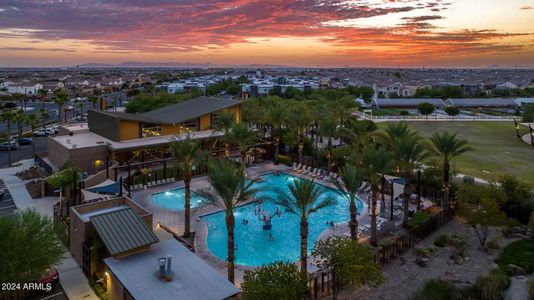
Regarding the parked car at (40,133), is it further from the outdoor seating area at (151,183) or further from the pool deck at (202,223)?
the pool deck at (202,223)

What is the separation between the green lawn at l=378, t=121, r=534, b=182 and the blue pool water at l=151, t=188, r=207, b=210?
86.3 feet

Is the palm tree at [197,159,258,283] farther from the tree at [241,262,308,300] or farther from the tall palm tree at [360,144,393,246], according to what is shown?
the tall palm tree at [360,144,393,246]

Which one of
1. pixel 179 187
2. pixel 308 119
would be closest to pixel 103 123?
Answer: pixel 179 187

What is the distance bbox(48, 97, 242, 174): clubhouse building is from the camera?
3788 centimetres

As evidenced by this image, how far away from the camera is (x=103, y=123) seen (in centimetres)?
4284

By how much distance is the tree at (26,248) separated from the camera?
14.7 m

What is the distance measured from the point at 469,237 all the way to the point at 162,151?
30.0 metres

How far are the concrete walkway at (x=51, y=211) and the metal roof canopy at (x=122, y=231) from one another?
2.12 meters

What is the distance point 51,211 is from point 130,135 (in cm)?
1462

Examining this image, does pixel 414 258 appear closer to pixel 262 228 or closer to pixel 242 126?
pixel 262 228

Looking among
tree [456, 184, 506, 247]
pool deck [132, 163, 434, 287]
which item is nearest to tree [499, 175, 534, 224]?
tree [456, 184, 506, 247]

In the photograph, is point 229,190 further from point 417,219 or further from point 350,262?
point 417,219

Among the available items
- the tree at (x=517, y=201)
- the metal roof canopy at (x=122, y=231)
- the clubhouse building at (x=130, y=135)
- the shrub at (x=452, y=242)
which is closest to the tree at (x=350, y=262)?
Answer: the metal roof canopy at (x=122, y=231)

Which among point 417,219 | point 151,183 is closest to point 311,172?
point 417,219
